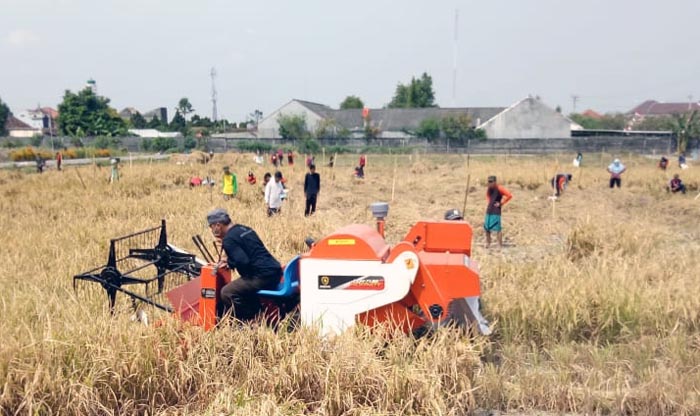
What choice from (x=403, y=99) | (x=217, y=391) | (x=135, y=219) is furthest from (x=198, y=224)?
(x=403, y=99)

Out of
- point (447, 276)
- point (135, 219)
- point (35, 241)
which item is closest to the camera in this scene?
point (447, 276)

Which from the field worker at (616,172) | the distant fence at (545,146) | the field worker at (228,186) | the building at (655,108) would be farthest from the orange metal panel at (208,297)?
the building at (655,108)

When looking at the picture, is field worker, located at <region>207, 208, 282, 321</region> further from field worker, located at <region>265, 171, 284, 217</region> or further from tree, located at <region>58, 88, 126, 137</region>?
tree, located at <region>58, 88, 126, 137</region>

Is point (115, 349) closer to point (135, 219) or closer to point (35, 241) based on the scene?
point (35, 241)

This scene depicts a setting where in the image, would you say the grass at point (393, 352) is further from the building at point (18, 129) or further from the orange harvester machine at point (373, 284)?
the building at point (18, 129)

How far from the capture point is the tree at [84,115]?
2206 inches

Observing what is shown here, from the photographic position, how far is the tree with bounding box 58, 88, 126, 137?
56031 millimetres

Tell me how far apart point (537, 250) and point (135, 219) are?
7.95m

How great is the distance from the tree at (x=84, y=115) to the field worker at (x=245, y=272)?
5595cm

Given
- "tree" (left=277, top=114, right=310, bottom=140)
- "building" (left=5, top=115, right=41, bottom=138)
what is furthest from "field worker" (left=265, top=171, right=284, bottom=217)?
"building" (left=5, top=115, right=41, bottom=138)

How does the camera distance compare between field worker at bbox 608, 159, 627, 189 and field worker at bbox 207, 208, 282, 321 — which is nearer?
field worker at bbox 207, 208, 282, 321

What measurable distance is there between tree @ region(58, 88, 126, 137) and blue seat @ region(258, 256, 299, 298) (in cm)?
5607

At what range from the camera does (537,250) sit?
33.4 ft

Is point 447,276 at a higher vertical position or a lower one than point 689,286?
higher
